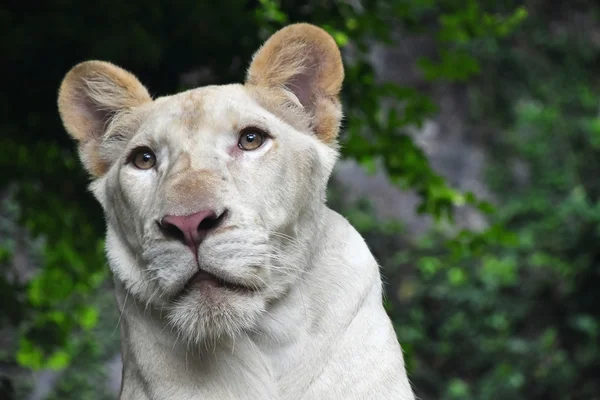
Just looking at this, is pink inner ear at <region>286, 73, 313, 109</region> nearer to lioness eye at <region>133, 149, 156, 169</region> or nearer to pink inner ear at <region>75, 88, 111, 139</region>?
lioness eye at <region>133, 149, 156, 169</region>

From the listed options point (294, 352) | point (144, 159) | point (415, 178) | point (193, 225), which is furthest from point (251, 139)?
point (415, 178)

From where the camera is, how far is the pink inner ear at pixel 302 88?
3.33 metres

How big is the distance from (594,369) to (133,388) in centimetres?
845

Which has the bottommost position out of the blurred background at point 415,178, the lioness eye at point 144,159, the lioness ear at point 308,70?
the blurred background at point 415,178

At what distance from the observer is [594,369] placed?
10562 millimetres

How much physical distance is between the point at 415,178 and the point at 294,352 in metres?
3.19

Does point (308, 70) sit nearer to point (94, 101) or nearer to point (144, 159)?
point (144, 159)

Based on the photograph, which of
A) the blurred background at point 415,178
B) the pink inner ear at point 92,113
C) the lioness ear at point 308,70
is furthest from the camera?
the blurred background at point 415,178

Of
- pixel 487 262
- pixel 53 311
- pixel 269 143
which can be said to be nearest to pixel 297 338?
pixel 269 143

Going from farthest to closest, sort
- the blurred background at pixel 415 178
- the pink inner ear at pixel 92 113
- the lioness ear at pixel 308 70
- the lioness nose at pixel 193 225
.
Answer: the blurred background at pixel 415 178, the pink inner ear at pixel 92 113, the lioness ear at pixel 308 70, the lioness nose at pixel 193 225

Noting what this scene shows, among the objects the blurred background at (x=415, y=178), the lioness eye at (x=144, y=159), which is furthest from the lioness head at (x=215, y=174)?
the blurred background at (x=415, y=178)

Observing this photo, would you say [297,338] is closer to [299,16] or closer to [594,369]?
[299,16]

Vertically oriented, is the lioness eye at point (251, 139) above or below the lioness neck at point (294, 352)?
above

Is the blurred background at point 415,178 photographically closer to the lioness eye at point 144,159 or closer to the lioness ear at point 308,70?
the lioness ear at point 308,70
